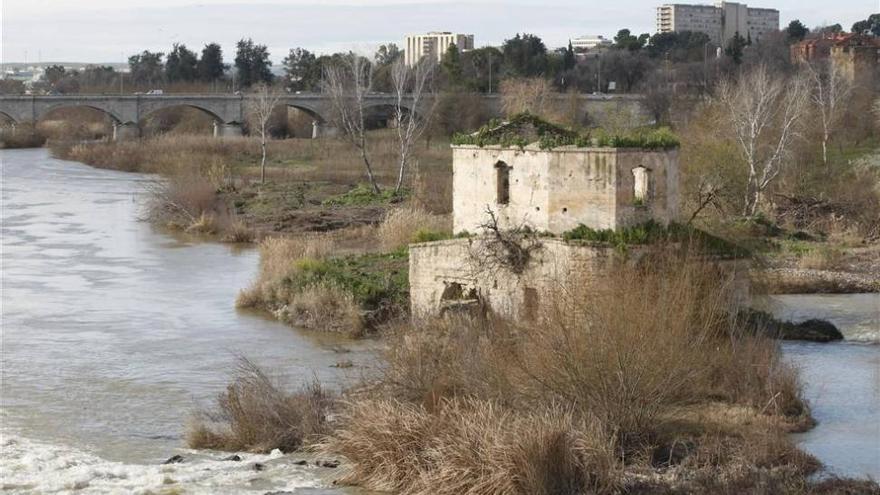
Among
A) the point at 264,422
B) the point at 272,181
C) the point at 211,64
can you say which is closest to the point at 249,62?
the point at 211,64

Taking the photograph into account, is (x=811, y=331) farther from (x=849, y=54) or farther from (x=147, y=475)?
(x=849, y=54)

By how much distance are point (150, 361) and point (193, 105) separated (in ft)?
170

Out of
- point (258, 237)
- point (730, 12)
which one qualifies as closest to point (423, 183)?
point (258, 237)

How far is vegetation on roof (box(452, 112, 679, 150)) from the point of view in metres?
23.0

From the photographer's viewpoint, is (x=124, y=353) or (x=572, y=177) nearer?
(x=572, y=177)

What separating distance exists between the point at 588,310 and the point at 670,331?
1.02m

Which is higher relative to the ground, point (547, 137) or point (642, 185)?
point (547, 137)

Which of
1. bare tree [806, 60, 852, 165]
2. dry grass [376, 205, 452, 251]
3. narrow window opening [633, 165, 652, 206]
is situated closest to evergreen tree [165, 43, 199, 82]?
bare tree [806, 60, 852, 165]

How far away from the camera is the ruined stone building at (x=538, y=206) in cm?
2277

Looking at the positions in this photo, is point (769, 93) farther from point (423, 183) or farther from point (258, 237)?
point (258, 237)

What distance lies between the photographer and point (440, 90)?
238ft

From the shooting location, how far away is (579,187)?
911 inches

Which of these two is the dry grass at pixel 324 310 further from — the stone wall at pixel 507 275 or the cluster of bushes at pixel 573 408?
the cluster of bushes at pixel 573 408

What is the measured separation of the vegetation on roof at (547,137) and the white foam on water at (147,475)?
7.97 meters
